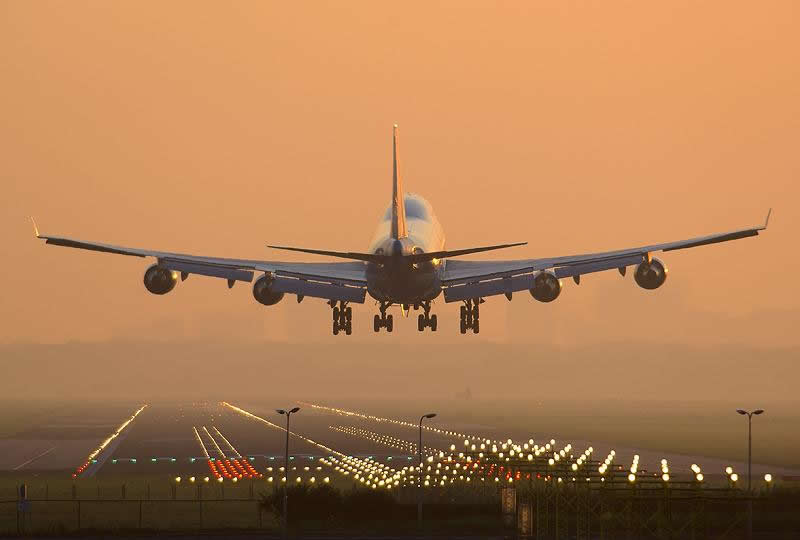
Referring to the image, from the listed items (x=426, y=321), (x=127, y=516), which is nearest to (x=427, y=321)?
(x=426, y=321)

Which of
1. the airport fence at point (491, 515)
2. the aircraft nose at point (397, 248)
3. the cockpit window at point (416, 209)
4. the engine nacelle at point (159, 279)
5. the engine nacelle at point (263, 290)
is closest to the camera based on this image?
the aircraft nose at point (397, 248)

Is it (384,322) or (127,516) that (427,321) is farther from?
(127,516)

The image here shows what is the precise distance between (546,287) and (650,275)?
6300 millimetres

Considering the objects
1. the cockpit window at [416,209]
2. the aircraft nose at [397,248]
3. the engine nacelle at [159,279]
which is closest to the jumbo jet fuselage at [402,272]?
the aircraft nose at [397,248]

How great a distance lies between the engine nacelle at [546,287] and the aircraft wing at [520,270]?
0.49m

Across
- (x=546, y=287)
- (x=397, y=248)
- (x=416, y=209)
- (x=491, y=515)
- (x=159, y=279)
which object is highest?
(x=416, y=209)

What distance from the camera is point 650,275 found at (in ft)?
269

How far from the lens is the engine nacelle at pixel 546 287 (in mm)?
83750

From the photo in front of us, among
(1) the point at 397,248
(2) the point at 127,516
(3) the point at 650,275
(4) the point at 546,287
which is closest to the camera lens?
(1) the point at 397,248

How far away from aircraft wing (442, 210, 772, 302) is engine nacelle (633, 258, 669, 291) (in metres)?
0.64

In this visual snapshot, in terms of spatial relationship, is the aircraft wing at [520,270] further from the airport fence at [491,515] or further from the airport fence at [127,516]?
the airport fence at [127,516]

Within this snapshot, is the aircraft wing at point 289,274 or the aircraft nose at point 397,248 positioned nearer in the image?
the aircraft nose at point 397,248

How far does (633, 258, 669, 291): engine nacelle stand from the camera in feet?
269

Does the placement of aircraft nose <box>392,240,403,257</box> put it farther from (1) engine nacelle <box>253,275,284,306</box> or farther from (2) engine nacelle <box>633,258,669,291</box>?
(2) engine nacelle <box>633,258,669,291</box>
